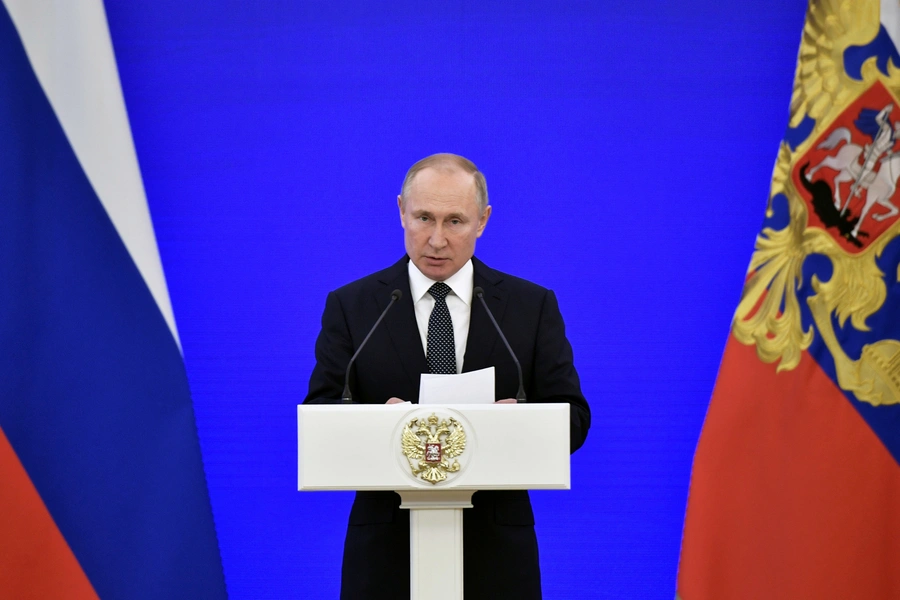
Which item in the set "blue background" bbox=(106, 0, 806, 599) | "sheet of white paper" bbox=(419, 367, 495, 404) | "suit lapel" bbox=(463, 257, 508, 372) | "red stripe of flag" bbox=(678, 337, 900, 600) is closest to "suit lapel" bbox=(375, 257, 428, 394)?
"suit lapel" bbox=(463, 257, 508, 372)

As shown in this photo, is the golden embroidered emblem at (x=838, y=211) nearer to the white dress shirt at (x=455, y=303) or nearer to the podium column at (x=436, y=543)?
the white dress shirt at (x=455, y=303)

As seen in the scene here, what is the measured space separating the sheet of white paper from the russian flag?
134cm

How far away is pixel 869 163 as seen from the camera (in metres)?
2.70

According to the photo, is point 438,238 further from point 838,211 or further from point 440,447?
point 838,211

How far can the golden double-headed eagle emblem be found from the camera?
5.22 feet

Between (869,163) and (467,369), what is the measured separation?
1.43 metres

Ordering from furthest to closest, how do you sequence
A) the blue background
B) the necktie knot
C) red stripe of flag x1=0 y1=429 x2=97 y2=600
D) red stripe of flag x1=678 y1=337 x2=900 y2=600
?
1. the blue background
2. red stripe of flag x1=678 y1=337 x2=900 y2=600
3. red stripe of flag x1=0 y1=429 x2=97 y2=600
4. the necktie knot

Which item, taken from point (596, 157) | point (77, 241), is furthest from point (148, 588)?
point (596, 157)

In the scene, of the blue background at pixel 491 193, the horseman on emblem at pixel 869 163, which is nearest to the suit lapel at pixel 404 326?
the blue background at pixel 491 193

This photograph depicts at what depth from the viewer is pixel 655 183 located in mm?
3125

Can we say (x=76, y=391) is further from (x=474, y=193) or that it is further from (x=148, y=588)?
(x=474, y=193)

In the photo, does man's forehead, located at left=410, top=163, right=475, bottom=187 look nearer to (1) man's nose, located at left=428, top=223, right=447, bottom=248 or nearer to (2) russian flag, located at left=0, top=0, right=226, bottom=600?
(1) man's nose, located at left=428, top=223, right=447, bottom=248

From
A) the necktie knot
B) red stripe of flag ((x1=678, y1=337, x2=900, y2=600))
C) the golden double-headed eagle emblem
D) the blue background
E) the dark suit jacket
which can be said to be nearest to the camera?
the golden double-headed eagle emblem

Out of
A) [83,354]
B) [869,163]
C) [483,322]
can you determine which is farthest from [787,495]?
[83,354]
